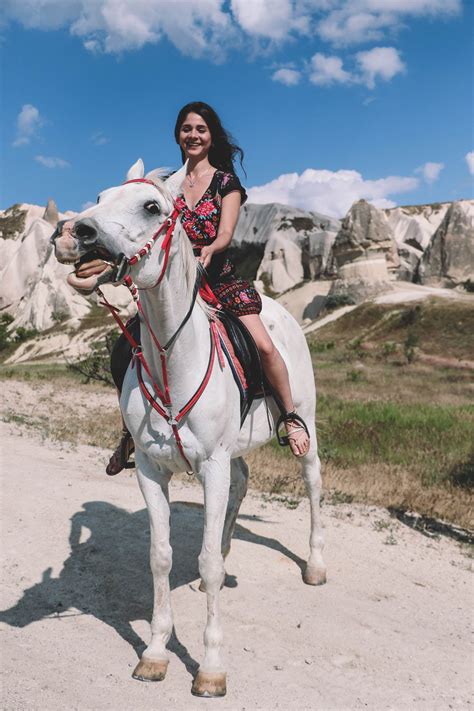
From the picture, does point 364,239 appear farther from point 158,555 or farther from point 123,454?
point 158,555

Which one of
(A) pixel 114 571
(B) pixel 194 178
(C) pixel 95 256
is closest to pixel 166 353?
(C) pixel 95 256

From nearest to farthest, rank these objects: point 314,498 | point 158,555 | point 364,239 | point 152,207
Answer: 1. point 152,207
2. point 158,555
3. point 314,498
4. point 364,239

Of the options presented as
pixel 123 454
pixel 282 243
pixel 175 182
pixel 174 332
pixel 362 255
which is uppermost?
pixel 282 243

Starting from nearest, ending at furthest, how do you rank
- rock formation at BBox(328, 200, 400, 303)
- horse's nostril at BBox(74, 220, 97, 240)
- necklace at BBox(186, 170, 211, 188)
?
horse's nostril at BBox(74, 220, 97, 240) → necklace at BBox(186, 170, 211, 188) → rock formation at BBox(328, 200, 400, 303)

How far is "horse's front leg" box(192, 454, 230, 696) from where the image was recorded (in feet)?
12.3

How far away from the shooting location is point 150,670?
12.7 feet

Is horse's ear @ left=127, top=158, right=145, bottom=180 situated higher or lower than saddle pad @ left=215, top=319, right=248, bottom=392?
higher

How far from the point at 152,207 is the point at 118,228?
32cm

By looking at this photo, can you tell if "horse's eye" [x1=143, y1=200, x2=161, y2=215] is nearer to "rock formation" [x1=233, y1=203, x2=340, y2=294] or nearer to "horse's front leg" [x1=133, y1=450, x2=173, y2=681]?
"horse's front leg" [x1=133, y1=450, x2=173, y2=681]

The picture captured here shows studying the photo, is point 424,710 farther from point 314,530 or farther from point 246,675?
point 314,530

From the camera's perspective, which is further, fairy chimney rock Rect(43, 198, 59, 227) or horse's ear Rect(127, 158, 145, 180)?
fairy chimney rock Rect(43, 198, 59, 227)

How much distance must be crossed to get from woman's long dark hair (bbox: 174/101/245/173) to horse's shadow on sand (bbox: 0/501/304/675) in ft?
12.3

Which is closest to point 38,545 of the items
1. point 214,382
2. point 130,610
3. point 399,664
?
point 130,610

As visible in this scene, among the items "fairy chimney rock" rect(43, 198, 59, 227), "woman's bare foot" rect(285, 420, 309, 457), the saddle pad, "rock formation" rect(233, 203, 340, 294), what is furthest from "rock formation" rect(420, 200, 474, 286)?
"fairy chimney rock" rect(43, 198, 59, 227)
